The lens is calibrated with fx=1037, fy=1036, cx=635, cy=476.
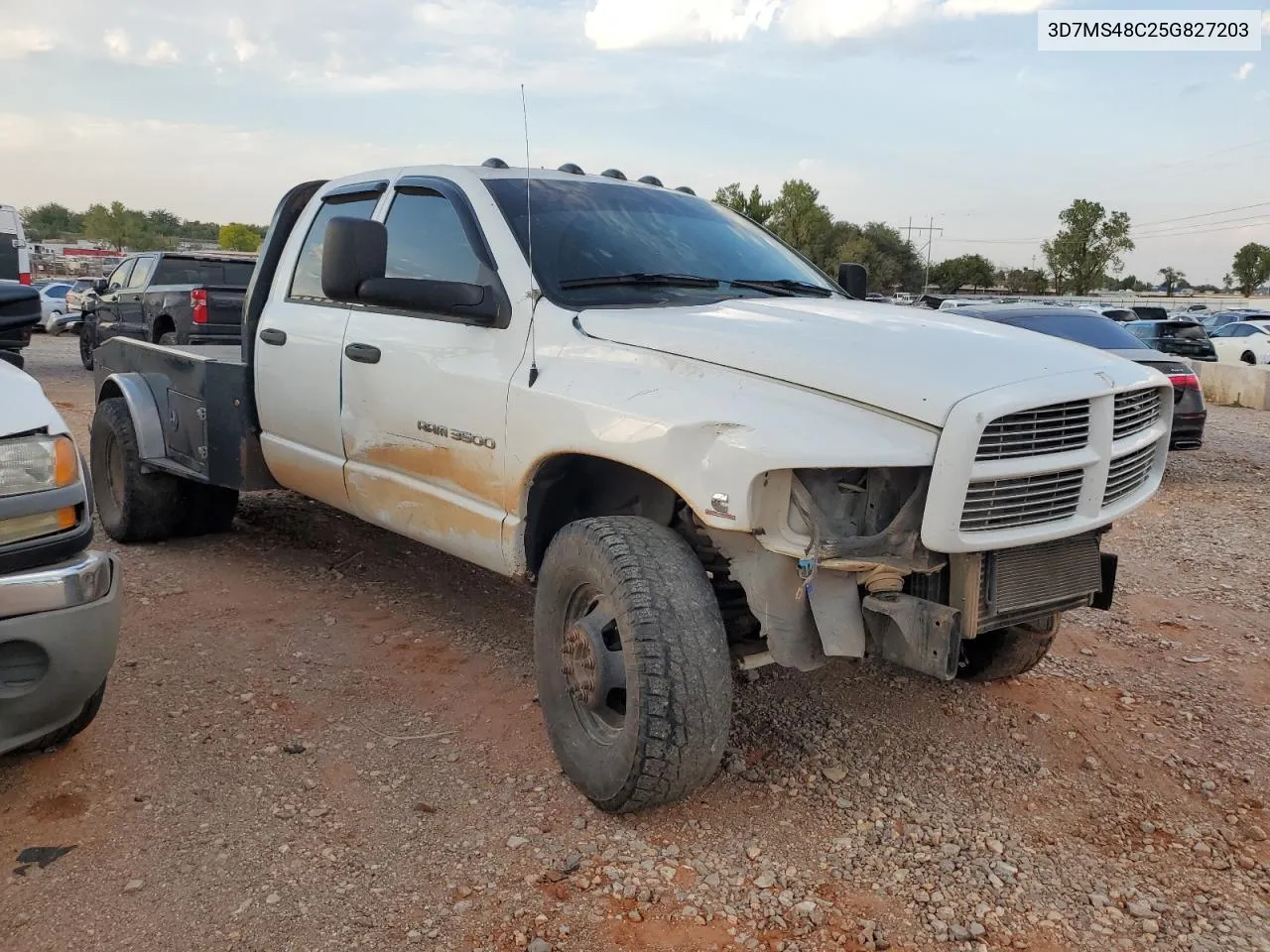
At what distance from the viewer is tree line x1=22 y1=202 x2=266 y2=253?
8394cm

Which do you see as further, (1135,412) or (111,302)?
(111,302)

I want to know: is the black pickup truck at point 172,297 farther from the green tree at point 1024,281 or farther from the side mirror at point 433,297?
the green tree at point 1024,281

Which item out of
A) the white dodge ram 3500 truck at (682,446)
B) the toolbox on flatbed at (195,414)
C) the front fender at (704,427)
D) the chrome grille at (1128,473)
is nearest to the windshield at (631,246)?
the white dodge ram 3500 truck at (682,446)

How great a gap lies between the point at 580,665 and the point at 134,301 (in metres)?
12.3

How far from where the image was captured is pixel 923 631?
2.71m

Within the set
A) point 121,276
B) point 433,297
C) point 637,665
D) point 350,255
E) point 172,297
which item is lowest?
point 637,665

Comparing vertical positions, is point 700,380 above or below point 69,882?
above

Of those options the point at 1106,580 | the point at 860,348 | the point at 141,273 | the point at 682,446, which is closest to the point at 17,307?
the point at 682,446

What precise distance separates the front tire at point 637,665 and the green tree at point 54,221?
347 ft

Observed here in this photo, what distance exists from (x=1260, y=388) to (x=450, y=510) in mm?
15437

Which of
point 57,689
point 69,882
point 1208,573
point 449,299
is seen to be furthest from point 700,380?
point 1208,573

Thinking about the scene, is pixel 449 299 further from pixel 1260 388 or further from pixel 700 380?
pixel 1260 388

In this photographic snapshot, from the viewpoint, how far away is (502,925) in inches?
98.3

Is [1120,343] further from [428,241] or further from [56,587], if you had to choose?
[56,587]
